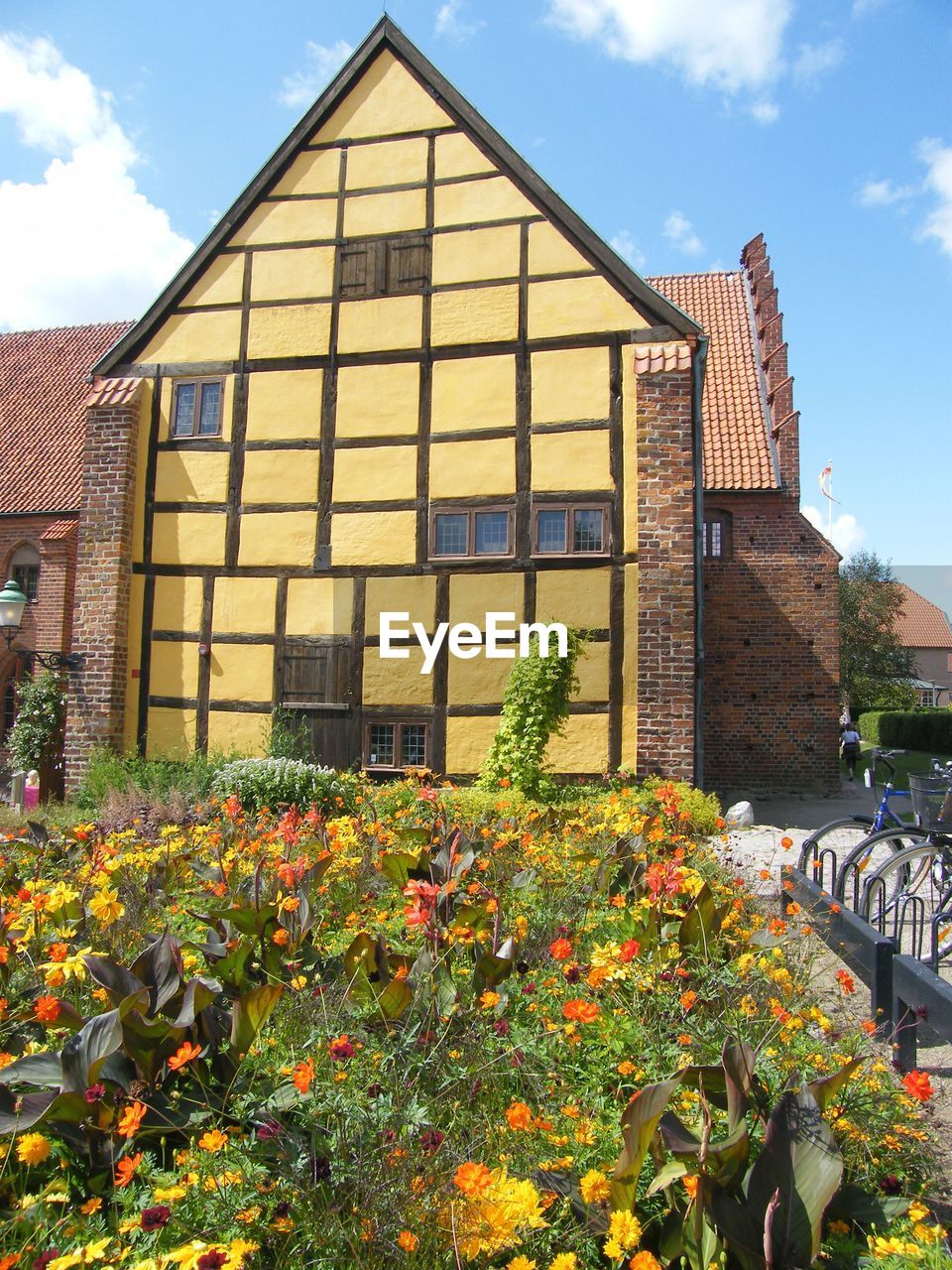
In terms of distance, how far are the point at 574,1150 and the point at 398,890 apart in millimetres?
2200

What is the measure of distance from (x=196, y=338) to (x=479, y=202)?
406cm

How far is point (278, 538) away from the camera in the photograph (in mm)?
11445

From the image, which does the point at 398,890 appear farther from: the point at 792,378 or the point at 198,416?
the point at 792,378

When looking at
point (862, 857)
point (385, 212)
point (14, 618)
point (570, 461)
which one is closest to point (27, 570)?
point (14, 618)

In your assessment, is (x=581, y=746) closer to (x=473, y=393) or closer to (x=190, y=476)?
(x=473, y=393)

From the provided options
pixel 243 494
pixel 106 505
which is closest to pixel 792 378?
pixel 243 494

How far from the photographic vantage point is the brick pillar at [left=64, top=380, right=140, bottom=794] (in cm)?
1157

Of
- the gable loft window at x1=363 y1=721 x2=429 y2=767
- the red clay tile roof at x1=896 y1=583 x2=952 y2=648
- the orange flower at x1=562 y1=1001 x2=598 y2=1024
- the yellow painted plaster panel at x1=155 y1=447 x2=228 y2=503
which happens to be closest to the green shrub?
the gable loft window at x1=363 y1=721 x2=429 y2=767

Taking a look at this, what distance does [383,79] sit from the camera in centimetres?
1173

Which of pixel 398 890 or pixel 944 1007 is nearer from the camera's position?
pixel 944 1007

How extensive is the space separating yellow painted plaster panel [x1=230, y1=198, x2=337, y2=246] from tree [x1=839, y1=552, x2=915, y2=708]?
22.9 metres

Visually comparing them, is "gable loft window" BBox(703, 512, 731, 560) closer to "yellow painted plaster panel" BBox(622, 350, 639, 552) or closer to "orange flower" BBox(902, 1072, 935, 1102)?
"yellow painted plaster panel" BBox(622, 350, 639, 552)

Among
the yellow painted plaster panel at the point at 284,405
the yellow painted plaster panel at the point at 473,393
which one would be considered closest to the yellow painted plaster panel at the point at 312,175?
the yellow painted plaster panel at the point at 284,405

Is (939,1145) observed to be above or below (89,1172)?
below
